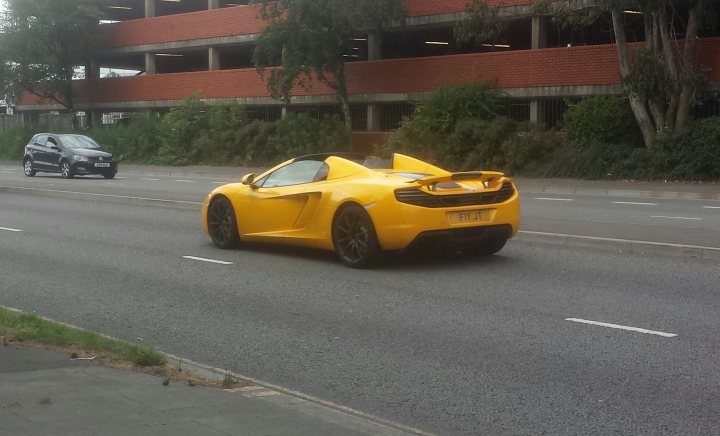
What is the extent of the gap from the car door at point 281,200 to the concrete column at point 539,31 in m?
22.7

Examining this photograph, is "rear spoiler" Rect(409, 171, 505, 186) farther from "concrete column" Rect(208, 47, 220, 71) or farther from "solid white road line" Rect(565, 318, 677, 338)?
"concrete column" Rect(208, 47, 220, 71)

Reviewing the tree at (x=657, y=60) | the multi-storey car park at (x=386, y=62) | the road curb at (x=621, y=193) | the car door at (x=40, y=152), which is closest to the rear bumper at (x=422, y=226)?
the road curb at (x=621, y=193)

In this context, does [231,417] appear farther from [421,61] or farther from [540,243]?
[421,61]

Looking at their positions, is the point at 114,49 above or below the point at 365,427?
above

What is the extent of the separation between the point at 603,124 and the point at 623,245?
18622 mm

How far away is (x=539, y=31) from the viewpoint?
3484 centimetres

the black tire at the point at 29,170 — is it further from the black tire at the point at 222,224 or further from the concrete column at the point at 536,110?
the black tire at the point at 222,224

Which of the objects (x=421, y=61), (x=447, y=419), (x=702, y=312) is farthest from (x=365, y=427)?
(x=421, y=61)

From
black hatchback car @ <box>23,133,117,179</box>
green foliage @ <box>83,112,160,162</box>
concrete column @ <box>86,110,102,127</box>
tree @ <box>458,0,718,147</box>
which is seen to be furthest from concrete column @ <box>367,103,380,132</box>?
concrete column @ <box>86,110,102,127</box>

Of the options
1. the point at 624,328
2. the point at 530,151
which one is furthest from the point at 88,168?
the point at 624,328

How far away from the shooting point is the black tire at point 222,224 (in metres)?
13.9

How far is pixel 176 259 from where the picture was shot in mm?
13336

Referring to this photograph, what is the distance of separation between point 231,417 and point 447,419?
139 centimetres

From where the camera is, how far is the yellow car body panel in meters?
11.5
